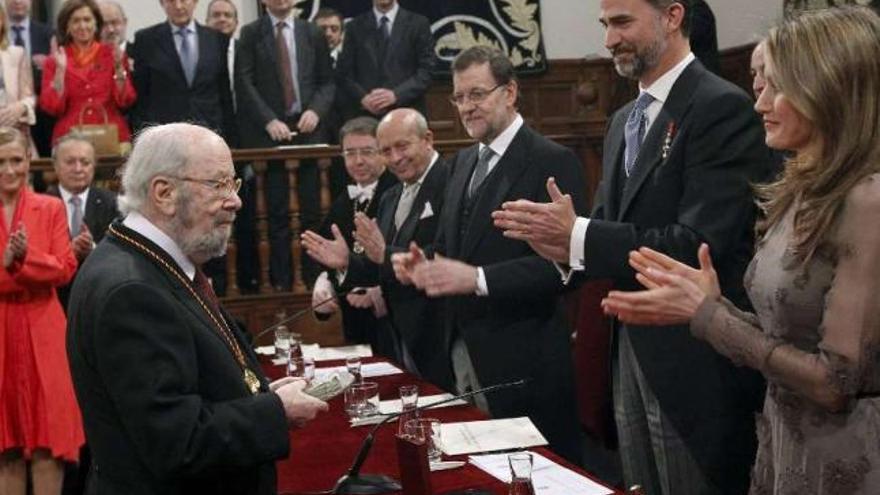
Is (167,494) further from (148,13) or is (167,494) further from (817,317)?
(148,13)

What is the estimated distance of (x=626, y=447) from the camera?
3.25 m

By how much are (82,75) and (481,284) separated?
3823mm

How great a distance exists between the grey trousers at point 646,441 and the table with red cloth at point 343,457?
10.8 inches

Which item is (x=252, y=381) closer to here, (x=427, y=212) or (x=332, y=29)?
(x=427, y=212)

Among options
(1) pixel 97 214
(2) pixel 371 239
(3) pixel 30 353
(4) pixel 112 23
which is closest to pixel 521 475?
(2) pixel 371 239

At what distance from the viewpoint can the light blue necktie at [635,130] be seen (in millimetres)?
3246

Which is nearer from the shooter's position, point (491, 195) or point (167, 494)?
point (167, 494)

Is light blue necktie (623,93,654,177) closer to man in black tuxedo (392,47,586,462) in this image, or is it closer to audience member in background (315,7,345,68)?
man in black tuxedo (392,47,586,462)

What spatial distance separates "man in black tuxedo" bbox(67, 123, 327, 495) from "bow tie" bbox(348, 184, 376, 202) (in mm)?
2966

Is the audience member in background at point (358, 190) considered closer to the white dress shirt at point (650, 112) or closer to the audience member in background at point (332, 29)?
the white dress shirt at point (650, 112)

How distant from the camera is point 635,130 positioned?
3.28 m

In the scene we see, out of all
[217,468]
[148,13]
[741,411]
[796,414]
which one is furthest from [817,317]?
[148,13]

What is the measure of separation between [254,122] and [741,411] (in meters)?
4.78

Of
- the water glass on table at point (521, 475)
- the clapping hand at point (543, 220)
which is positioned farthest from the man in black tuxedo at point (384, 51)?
Result: the water glass on table at point (521, 475)
